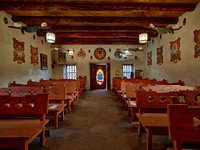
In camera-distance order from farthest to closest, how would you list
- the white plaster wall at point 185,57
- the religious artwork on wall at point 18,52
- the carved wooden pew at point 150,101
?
the religious artwork on wall at point 18,52, the white plaster wall at point 185,57, the carved wooden pew at point 150,101

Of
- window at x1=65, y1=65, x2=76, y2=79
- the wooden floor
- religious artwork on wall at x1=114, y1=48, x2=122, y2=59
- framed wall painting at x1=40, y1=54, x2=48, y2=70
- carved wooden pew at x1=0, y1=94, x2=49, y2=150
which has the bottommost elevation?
the wooden floor

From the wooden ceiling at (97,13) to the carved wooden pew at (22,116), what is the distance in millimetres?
3280

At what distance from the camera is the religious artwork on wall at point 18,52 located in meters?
6.29

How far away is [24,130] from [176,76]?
576 cm

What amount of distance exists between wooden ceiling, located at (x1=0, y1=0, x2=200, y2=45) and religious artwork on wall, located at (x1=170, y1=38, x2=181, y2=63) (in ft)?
2.57

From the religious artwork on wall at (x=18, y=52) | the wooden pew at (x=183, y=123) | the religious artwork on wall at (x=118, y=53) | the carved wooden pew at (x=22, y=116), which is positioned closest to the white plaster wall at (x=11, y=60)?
the religious artwork on wall at (x=18, y=52)

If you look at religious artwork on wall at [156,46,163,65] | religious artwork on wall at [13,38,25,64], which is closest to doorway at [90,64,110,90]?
religious artwork on wall at [156,46,163,65]

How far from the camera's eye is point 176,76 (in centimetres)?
646

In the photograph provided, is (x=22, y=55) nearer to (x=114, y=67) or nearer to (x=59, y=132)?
(x=59, y=132)

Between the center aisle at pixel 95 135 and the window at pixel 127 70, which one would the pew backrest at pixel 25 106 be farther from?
the window at pixel 127 70

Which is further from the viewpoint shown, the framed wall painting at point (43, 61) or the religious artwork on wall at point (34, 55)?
the framed wall painting at point (43, 61)

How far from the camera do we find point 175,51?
659 centimetres

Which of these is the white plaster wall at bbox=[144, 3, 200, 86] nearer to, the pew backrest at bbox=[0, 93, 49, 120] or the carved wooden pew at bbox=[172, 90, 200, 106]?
the carved wooden pew at bbox=[172, 90, 200, 106]

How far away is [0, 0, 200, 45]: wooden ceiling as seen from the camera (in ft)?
16.1
